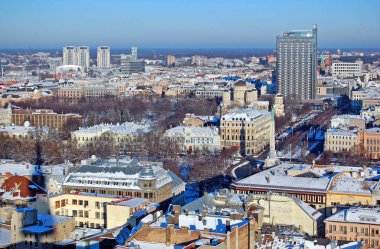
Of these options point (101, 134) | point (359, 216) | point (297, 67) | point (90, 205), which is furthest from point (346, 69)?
point (359, 216)

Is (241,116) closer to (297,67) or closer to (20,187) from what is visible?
(20,187)

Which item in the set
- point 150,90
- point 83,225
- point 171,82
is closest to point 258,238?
point 83,225

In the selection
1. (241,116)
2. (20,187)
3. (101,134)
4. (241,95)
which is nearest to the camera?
(20,187)

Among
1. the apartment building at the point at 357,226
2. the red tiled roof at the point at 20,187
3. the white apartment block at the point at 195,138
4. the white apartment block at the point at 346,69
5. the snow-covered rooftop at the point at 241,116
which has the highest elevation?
the white apartment block at the point at 346,69

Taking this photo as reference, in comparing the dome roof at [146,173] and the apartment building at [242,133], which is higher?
the dome roof at [146,173]

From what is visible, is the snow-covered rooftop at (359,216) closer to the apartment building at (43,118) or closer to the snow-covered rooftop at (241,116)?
the snow-covered rooftop at (241,116)

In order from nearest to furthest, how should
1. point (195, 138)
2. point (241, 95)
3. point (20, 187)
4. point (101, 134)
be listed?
point (20, 187) → point (101, 134) → point (195, 138) → point (241, 95)

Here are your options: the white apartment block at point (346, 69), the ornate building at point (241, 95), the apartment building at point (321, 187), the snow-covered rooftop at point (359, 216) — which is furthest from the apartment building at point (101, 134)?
the white apartment block at point (346, 69)

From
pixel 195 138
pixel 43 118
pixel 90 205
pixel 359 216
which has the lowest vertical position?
pixel 195 138
